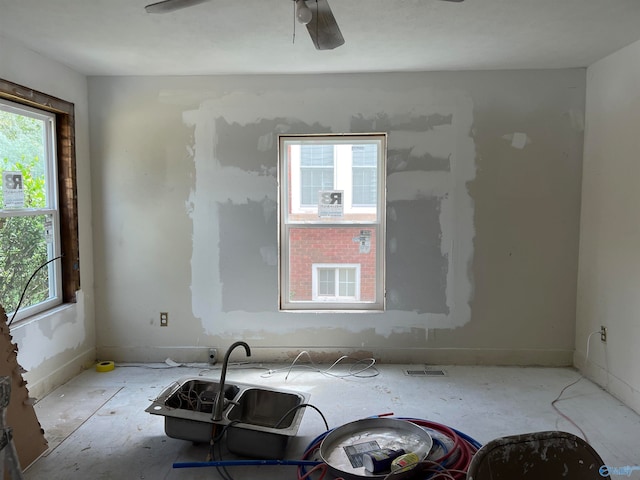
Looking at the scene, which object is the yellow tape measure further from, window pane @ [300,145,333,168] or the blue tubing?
window pane @ [300,145,333,168]

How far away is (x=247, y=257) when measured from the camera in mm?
3975

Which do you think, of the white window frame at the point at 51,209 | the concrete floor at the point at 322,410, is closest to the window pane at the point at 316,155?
the concrete floor at the point at 322,410

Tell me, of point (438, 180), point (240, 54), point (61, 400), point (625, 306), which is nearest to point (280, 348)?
point (61, 400)

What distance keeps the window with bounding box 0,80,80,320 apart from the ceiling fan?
1.63 metres

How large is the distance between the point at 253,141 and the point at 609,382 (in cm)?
336

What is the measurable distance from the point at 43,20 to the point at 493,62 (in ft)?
10.2

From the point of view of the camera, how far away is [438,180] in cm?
385

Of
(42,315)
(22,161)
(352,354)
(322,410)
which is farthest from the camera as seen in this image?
(352,354)

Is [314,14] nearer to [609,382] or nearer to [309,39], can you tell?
[309,39]

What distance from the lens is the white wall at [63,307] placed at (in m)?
3.07

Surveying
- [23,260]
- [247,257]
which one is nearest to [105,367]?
[23,260]

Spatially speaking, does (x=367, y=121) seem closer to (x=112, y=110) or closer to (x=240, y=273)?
(x=240, y=273)

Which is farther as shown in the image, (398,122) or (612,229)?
(398,122)

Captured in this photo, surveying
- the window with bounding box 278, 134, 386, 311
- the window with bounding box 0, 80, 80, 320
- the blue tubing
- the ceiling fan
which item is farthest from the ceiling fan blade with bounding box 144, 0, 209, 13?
the blue tubing
